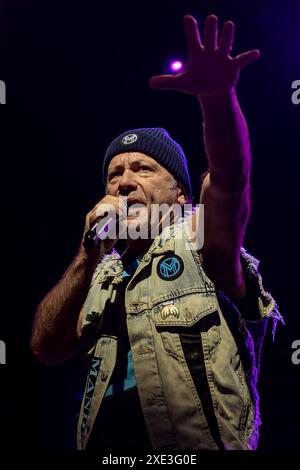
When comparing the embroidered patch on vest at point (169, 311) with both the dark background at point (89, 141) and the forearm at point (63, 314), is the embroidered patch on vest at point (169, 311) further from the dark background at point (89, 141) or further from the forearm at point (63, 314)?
the dark background at point (89, 141)

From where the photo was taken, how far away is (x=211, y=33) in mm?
1004

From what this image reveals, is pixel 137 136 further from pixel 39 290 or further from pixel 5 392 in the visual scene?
pixel 5 392

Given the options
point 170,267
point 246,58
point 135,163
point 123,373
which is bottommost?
point 123,373

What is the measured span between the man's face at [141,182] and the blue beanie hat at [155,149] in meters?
0.02

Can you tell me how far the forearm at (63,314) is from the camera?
4.81 feet

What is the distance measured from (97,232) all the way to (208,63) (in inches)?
25.9

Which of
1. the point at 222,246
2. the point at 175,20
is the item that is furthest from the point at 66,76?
the point at 222,246

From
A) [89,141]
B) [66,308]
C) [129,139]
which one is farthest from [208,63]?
[89,141]

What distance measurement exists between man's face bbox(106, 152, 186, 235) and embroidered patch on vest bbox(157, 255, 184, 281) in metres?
0.26

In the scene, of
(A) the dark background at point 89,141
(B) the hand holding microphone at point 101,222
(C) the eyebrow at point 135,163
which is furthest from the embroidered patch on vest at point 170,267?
(A) the dark background at point 89,141

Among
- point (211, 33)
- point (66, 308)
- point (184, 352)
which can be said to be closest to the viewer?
point (211, 33)

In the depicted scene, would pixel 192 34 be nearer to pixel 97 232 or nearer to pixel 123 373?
pixel 97 232

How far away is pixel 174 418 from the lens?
1174 mm
